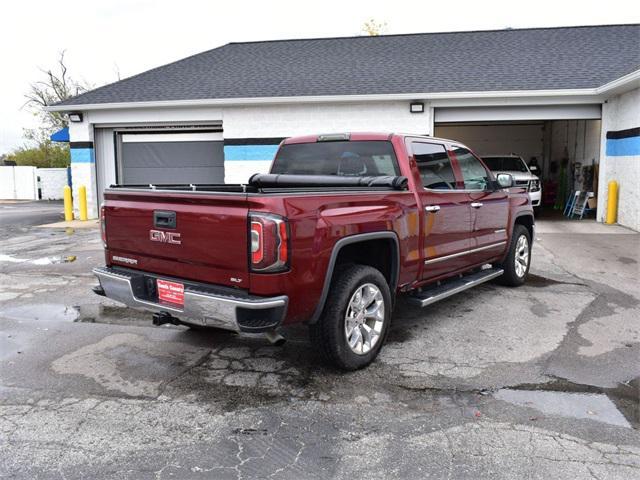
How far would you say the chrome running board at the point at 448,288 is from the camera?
498cm

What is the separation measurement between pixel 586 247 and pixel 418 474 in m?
8.73

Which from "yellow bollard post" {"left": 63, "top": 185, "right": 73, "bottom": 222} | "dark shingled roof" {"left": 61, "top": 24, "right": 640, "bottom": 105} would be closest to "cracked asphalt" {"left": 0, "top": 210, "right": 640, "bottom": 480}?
"dark shingled roof" {"left": 61, "top": 24, "right": 640, "bottom": 105}

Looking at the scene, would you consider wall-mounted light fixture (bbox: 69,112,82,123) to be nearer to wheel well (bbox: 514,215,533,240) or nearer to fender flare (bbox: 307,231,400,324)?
wheel well (bbox: 514,215,533,240)

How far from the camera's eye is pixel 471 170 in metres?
6.13

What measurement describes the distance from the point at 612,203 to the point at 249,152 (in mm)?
9337

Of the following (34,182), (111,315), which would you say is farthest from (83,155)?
(34,182)

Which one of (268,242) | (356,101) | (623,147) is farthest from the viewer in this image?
(356,101)

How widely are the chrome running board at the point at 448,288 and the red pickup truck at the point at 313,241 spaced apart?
23 millimetres

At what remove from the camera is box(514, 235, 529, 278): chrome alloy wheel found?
708 centimetres

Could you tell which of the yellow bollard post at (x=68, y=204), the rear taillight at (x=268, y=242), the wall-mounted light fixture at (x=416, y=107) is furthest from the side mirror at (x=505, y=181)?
the yellow bollard post at (x=68, y=204)

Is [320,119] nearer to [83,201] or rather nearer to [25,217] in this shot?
[83,201]

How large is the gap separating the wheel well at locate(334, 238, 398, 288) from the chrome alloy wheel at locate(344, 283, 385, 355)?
0.27 m

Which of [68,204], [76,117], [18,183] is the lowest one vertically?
[68,204]

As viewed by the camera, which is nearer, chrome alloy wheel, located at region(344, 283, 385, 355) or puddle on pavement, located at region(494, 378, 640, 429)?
puddle on pavement, located at region(494, 378, 640, 429)
